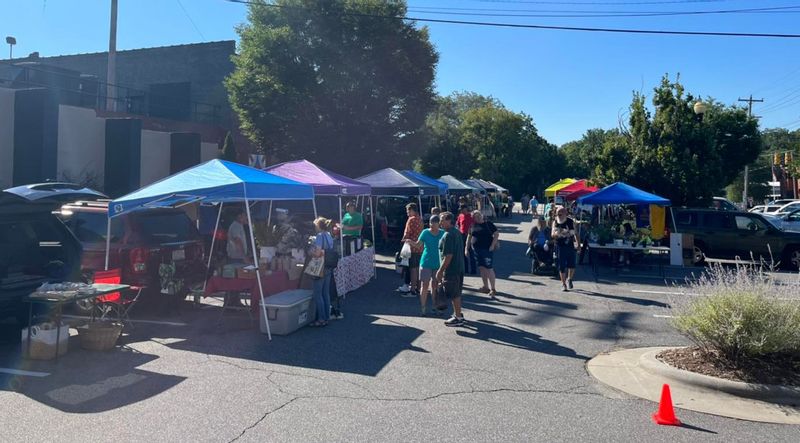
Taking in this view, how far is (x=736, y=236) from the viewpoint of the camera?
16.8m

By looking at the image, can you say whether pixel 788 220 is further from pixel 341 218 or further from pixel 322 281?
pixel 322 281

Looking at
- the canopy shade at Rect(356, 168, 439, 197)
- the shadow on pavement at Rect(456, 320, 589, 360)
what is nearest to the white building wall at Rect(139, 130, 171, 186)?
the canopy shade at Rect(356, 168, 439, 197)

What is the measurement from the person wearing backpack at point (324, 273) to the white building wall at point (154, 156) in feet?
49.8

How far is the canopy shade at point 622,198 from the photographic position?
50.2 ft

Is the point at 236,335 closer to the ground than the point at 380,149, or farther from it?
closer to the ground

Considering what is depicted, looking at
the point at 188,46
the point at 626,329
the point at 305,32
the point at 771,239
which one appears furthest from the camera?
the point at 188,46

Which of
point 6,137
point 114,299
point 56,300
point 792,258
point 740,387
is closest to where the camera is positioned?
point 740,387

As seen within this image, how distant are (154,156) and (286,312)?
16.7 m

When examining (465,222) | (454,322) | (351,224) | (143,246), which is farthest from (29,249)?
(465,222)

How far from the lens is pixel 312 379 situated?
654cm

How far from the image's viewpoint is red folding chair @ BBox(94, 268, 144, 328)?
27.5ft

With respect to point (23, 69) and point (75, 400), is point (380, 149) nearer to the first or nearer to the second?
point (23, 69)

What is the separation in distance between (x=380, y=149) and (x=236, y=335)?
18.4 meters

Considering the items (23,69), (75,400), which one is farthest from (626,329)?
(23,69)
